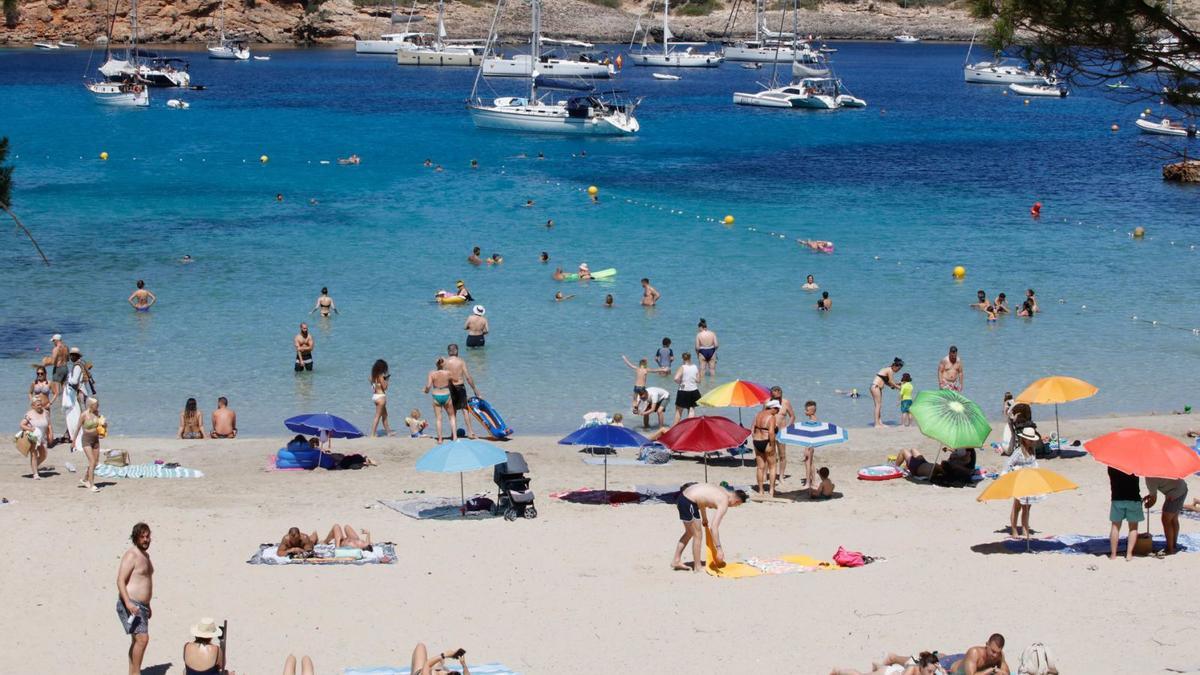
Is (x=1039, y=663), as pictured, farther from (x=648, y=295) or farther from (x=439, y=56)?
(x=439, y=56)

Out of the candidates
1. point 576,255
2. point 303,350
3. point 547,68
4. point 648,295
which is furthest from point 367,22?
point 303,350

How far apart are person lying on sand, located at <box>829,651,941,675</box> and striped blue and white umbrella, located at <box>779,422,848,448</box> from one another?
6027 millimetres

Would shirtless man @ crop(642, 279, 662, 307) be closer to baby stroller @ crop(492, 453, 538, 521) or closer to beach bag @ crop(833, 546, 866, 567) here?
baby stroller @ crop(492, 453, 538, 521)

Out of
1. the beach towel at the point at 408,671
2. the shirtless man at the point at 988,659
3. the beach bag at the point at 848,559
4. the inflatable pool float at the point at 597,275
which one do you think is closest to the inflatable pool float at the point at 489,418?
the beach bag at the point at 848,559

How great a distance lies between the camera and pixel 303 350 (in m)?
24.5

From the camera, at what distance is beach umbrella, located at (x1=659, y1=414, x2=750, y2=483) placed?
1708 centimetres

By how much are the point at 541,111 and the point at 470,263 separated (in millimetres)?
28601

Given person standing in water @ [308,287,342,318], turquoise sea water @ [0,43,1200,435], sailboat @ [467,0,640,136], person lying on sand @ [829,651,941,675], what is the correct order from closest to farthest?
person lying on sand @ [829,651,941,675] → turquoise sea water @ [0,43,1200,435] → person standing in water @ [308,287,342,318] → sailboat @ [467,0,640,136]

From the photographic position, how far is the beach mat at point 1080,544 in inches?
571

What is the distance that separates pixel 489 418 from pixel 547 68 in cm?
7951

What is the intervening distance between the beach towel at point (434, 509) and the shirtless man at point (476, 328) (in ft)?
30.5

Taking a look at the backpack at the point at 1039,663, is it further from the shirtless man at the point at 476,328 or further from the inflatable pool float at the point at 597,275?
the inflatable pool float at the point at 597,275

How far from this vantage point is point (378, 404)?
20.9 m

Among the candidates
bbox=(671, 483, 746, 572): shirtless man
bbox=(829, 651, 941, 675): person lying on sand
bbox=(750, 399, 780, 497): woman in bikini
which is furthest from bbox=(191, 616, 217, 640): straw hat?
bbox=(750, 399, 780, 497): woman in bikini
